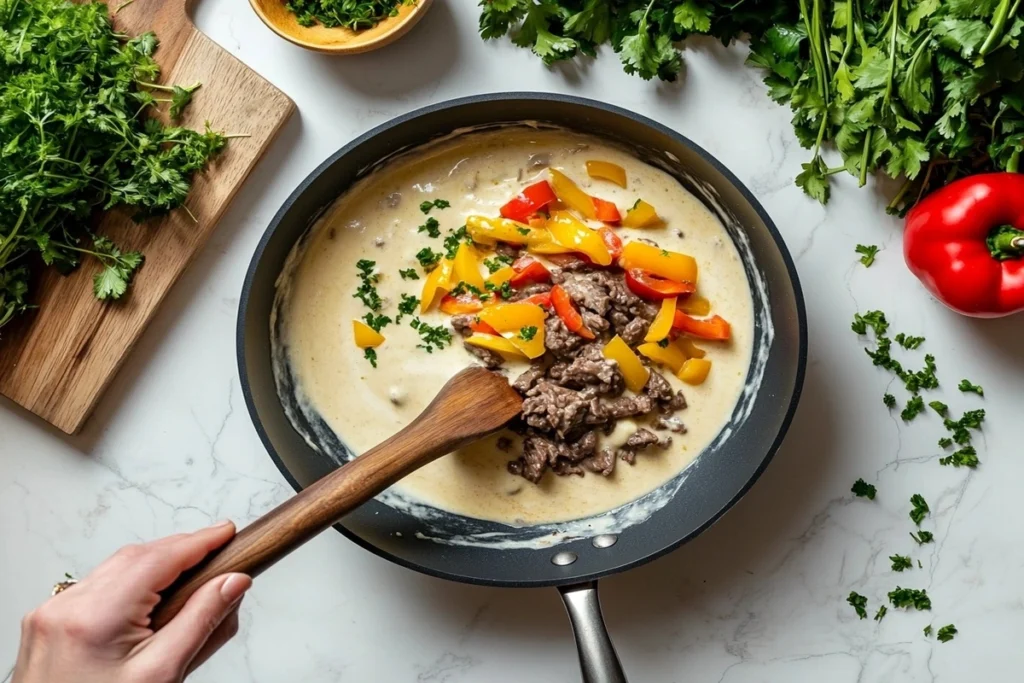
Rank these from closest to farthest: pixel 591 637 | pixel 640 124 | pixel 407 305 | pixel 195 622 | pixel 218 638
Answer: pixel 195 622
pixel 218 638
pixel 591 637
pixel 640 124
pixel 407 305

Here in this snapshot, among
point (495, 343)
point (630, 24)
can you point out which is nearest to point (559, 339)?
point (495, 343)

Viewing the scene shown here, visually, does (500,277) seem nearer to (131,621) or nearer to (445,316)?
(445,316)

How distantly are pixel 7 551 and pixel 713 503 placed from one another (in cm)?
218

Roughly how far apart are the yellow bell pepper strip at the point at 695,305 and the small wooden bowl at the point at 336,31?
113cm

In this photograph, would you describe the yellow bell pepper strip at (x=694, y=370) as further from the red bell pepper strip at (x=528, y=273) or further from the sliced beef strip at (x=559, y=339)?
the red bell pepper strip at (x=528, y=273)

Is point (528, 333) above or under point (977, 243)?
under

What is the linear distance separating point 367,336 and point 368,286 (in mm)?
149

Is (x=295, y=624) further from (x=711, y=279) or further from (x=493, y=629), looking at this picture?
(x=711, y=279)

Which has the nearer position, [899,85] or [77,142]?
[899,85]

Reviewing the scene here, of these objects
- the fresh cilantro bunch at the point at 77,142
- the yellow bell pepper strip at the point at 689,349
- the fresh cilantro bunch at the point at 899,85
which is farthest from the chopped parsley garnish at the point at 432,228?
the fresh cilantro bunch at the point at 899,85

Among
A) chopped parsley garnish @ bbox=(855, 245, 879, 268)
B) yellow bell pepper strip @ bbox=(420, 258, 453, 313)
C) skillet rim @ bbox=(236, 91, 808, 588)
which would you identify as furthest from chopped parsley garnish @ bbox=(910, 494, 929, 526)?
yellow bell pepper strip @ bbox=(420, 258, 453, 313)

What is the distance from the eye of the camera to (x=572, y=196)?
104 inches

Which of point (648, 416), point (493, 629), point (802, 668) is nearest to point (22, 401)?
point (493, 629)

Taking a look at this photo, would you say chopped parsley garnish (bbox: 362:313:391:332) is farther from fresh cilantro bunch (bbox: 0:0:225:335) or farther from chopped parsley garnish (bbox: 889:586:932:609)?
chopped parsley garnish (bbox: 889:586:932:609)
